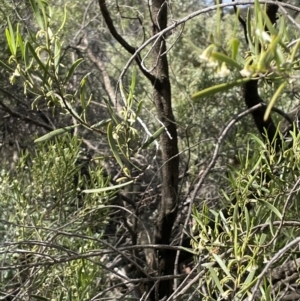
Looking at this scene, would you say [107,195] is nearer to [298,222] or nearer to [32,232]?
[32,232]

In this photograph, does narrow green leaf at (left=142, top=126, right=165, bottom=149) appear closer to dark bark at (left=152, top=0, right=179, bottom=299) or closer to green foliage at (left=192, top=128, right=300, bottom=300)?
green foliage at (left=192, top=128, right=300, bottom=300)

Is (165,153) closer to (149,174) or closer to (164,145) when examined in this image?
(164,145)

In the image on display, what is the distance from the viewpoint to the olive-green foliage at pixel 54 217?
1.38 metres

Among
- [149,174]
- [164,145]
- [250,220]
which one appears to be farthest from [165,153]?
[149,174]

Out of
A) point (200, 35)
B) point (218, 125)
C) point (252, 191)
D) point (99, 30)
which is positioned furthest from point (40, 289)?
point (200, 35)

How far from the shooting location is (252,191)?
1.10 metres

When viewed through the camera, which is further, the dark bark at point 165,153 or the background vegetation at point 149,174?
the dark bark at point 165,153

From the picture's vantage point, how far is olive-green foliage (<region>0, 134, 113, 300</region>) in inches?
54.2

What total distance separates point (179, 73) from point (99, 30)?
782mm

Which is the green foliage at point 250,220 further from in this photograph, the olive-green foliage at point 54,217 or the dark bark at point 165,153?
the dark bark at point 165,153

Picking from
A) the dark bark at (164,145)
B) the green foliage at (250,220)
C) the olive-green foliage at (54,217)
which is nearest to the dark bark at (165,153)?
the dark bark at (164,145)

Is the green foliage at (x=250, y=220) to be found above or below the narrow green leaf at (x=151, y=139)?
below

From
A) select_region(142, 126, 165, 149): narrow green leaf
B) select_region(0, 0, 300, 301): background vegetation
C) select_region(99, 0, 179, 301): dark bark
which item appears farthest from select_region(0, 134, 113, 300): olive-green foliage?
select_region(142, 126, 165, 149): narrow green leaf

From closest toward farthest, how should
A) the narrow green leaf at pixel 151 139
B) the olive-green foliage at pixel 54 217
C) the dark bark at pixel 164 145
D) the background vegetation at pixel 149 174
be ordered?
the background vegetation at pixel 149 174
the narrow green leaf at pixel 151 139
the olive-green foliage at pixel 54 217
the dark bark at pixel 164 145
